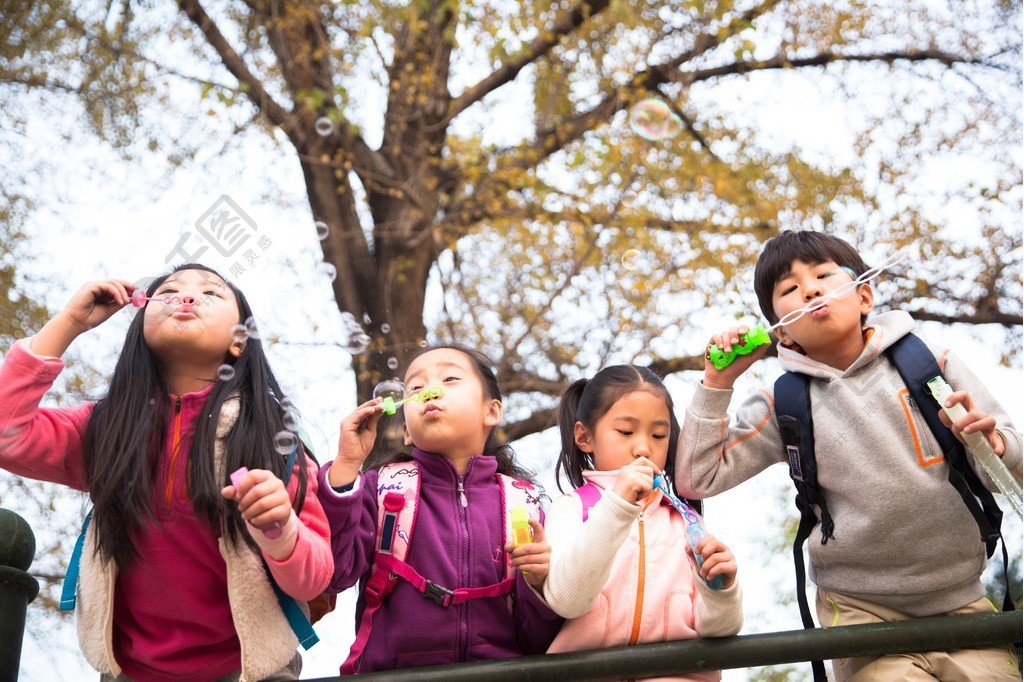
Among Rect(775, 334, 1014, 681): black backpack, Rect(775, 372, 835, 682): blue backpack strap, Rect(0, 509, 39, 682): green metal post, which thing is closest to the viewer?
Rect(0, 509, 39, 682): green metal post

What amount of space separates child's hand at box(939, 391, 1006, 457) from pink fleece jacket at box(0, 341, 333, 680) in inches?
55.0

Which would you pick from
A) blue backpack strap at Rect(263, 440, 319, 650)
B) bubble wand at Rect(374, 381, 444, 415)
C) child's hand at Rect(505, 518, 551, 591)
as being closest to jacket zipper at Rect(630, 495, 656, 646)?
child's hand at Rect(505, 518, 551, 591)

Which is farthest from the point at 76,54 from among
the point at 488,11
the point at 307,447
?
the point at 307,447

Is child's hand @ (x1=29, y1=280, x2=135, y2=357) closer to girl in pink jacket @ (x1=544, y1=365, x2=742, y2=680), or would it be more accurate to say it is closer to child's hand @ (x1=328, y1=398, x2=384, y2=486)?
child's hand @ (x1=328, y1=398, x2=384, y2=486)

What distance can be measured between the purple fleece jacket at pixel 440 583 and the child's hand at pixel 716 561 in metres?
0.37

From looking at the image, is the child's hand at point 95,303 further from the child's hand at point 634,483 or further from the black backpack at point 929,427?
the black backpack at point 929,427

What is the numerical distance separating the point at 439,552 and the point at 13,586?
0.89 metres

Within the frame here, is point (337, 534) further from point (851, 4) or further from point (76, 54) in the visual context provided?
point (851, 4)

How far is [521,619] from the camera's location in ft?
7.77

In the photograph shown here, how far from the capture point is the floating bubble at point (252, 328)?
2457 mm

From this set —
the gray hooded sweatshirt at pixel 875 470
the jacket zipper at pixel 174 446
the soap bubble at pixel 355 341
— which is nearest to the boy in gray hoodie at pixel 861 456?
the gray hooded sweatshirt at pixel 875 470

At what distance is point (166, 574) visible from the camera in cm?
221

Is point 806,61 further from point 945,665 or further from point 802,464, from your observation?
point 945,665

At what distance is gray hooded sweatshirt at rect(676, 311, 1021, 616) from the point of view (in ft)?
7.98
